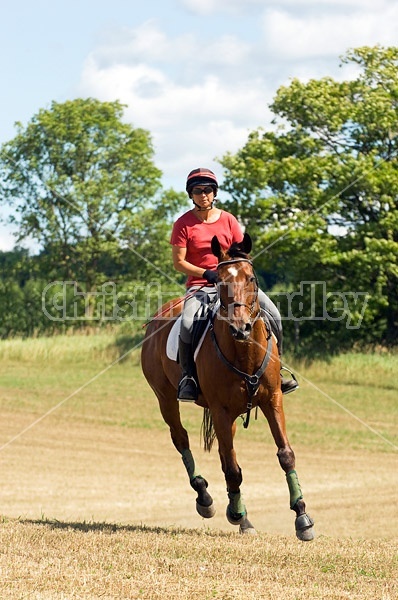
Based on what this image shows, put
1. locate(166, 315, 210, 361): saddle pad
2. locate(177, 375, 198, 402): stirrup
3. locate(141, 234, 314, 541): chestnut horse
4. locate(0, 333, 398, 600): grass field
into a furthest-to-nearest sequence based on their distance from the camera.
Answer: locate(166, 315, 210, 361): saddle pad, locate(177, 375, 198, 402): stirrup, locate(141, 234, 314, 541): chestnut horse, locate(0, 333, 398, 600): grass field

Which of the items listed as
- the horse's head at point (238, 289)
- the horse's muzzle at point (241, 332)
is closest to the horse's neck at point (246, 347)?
the horse's head at point (238, 289)

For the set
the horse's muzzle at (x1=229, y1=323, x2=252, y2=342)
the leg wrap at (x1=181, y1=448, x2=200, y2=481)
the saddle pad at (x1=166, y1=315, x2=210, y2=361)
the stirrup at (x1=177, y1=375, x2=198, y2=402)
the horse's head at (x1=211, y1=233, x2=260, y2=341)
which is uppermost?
the horse's head at (x1=211, y1=233, x2=260, y2=341)

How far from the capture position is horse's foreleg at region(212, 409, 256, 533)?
10.7 meters

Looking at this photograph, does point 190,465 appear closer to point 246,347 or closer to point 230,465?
point 230,465

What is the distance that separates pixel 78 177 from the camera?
209 feet

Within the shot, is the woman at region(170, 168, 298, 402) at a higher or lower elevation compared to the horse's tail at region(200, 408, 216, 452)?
higher

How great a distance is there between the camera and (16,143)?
6519 cm

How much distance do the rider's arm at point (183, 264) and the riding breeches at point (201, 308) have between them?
290 mm

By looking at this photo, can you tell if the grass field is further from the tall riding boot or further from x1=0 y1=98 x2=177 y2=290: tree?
x1=0 y1=98 x2=177 y2=290: tree

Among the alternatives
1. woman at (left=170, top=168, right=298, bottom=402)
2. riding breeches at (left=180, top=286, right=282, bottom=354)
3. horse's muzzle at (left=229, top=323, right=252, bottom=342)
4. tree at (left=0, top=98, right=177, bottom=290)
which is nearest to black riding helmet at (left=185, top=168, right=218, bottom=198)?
woman at (left=170, top=168, right=298, bottom=402)

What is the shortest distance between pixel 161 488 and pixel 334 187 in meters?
23.8

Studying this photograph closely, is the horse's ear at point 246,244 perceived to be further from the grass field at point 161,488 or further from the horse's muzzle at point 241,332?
the grass field at point 161,488

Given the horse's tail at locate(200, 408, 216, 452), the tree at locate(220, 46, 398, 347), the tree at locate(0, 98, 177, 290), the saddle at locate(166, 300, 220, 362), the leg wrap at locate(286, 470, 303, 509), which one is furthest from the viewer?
the tree at locate(0, 98, 177, 290)

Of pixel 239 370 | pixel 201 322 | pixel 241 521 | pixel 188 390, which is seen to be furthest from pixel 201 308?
pixel 241 521
